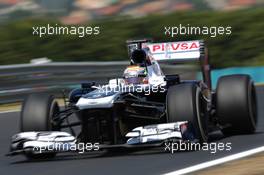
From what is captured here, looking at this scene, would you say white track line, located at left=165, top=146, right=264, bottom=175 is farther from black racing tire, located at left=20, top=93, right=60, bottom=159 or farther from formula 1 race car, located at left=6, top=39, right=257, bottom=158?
black racing tire, located at left=20, top=93, right=60, bottom=159

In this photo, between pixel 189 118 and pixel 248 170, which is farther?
pixel 189 118

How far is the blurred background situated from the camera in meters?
20.5

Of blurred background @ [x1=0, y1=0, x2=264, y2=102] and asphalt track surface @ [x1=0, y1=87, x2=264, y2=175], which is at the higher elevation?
blurred background @ [x1=0, y1=0, x2=264, y2=102]

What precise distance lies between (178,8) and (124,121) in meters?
14.1

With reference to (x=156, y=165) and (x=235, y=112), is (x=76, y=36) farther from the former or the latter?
(x=156, y=165)

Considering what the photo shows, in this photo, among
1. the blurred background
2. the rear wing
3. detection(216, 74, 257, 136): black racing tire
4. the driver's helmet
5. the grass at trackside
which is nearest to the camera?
detection(216, 74, 257, 136): black racing tire

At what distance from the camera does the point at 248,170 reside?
8148 mm

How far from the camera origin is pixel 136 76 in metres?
10.8

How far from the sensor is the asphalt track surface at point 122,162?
29.1ft

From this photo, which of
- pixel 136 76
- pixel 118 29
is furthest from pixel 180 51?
pixel 118 29

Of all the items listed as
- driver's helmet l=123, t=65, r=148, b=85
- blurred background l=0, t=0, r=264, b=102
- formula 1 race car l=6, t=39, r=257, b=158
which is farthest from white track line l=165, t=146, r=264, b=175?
blurred background l=0, t=0, r=264, b=102

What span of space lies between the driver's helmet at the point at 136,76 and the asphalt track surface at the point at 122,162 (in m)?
1.05

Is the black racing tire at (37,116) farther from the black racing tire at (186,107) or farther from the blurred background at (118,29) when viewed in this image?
the blurred background at (118,29)

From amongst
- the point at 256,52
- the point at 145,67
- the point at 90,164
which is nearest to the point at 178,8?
the point at 256,52
